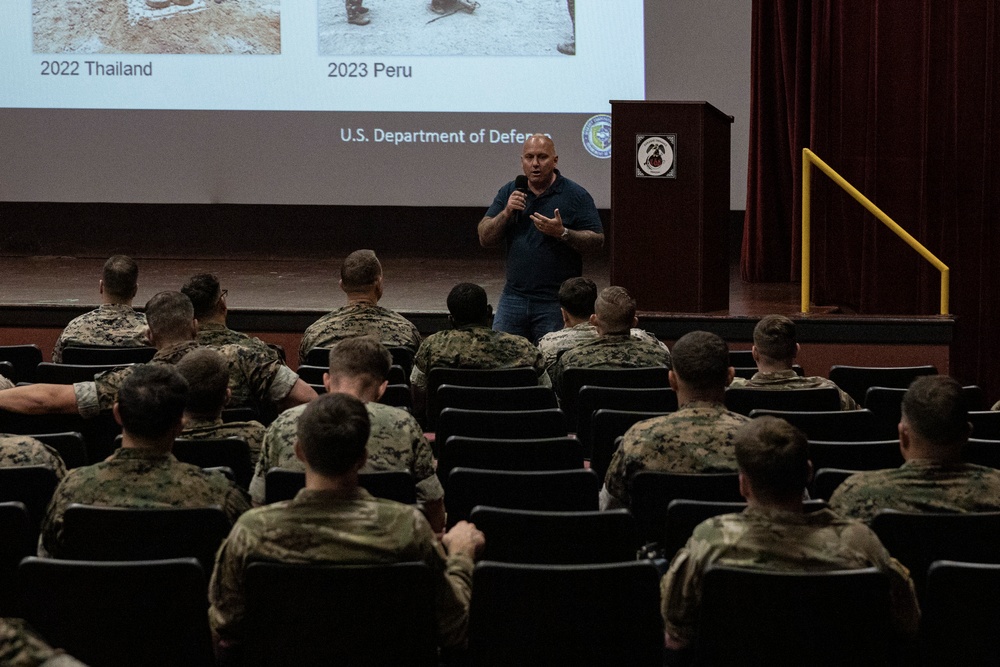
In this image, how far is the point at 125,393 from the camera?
3068 millimetres

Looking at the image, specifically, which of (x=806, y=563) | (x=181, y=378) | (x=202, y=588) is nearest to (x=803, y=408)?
(x=806, y=563)

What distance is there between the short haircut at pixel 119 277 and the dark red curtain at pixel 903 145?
16.5 ft

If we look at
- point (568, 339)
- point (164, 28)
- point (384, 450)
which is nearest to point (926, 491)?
point (384, 450)

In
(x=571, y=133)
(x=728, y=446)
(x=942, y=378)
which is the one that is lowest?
(x=728, y=446)

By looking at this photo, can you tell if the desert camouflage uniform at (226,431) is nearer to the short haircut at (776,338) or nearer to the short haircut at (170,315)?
the short haircut at (170,315)

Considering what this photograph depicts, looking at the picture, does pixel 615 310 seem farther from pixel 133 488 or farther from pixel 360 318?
pixel 133 488

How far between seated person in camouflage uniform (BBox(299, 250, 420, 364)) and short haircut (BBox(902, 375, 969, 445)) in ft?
9.44

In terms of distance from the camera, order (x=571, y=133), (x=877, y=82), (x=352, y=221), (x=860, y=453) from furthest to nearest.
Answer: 1. (x=352, y=221)
2. (x=571, y=133)
3. (x=877, y=82)
4. (x=860, y=453)

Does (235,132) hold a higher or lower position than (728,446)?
higher

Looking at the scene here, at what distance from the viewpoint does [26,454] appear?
338 centimetres

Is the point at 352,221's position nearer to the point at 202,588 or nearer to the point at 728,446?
the point at 728,446

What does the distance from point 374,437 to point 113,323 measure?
8.78 feet

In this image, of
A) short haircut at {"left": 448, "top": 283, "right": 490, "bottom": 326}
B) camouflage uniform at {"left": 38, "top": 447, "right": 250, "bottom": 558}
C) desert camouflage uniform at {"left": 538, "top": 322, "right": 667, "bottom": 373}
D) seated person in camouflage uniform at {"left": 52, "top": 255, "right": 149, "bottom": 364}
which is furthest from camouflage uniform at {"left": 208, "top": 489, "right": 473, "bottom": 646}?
seated person in camouflage uniform at {"left": 52, "top": 255, "right": 149, "bottom": 364}

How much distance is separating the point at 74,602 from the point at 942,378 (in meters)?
2.16
